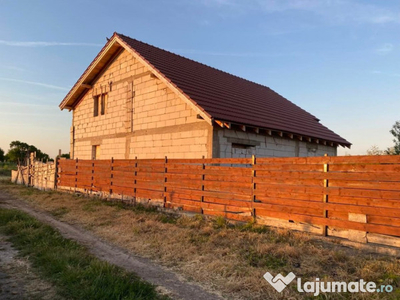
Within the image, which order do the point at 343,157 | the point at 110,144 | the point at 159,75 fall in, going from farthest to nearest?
the point at 110,144 → the point at 159,75 → the point at 343,157

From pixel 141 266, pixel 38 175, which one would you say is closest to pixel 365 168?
pixel 141 266

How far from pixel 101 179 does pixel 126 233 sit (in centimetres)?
641

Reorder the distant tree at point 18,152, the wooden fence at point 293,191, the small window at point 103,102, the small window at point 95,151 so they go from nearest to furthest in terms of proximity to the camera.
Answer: the wooden fence at point 293,191 < the small window at point 103,102 < the small window at point 95,151 < the distant tree at point 18,152

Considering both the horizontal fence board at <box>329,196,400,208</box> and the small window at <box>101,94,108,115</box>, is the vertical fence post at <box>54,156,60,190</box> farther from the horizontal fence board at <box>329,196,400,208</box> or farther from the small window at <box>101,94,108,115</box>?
the horizontal fence board at <box>329,196,400,208</box>

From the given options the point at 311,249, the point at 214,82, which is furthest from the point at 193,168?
the point at 214,82

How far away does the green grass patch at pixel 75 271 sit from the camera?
158 inches

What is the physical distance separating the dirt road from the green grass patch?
0.24 metres

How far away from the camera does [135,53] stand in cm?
1345

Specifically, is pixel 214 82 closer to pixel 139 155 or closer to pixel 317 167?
pixel 139 155

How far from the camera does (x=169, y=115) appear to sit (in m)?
12.2

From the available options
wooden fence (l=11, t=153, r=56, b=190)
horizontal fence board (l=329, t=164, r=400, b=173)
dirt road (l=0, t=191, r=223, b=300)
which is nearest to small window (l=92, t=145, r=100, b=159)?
wooden fence (l=11, t=153, r=56, b=190)

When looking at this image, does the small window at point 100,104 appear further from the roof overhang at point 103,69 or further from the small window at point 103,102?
the roof overhang at point 103,69

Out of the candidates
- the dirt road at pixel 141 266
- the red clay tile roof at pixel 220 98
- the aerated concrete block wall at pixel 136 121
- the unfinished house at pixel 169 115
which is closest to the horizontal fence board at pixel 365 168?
the dirt road at pixel 141 266

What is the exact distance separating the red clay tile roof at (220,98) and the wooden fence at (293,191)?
7.73ft
